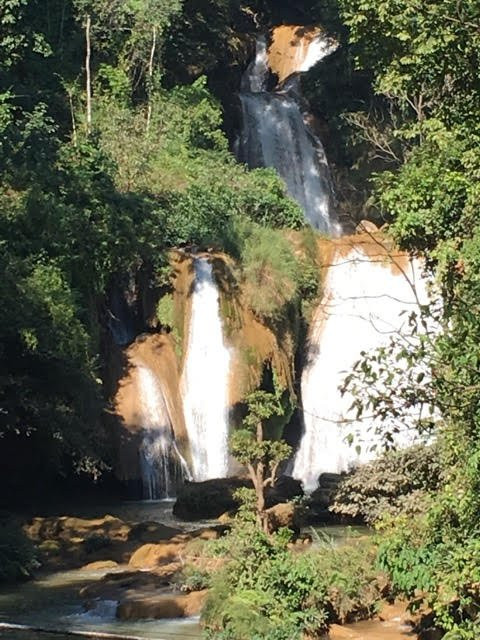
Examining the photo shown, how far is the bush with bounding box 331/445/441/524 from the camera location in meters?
14.0

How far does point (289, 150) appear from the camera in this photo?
40.9m

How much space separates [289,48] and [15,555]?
33823 mm

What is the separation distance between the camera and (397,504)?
15.5 metres

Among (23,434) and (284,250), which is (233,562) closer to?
(23,434)

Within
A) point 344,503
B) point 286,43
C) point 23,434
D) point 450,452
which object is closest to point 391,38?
point 450,452

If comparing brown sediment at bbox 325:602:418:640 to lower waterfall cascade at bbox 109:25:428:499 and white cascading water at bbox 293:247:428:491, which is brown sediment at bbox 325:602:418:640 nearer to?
lower waterfall cascade at bbox 109:25:428:499

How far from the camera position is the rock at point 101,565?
58.5 ft

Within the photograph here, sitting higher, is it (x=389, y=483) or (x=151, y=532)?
(x=389, y=483)

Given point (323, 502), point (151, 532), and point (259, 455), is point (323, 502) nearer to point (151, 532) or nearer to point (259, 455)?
point (151, 532)

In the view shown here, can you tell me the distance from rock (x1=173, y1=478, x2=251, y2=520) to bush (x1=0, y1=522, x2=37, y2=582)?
15.6ft

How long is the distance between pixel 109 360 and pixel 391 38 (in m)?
17.9

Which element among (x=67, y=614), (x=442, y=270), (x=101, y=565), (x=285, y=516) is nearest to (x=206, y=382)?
(x=285, y=516)

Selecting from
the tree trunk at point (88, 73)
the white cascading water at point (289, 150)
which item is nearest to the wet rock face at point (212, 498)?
the tree trunk at point (88, 73)

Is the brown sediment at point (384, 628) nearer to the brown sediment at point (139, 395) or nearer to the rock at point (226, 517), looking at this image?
the rock at point (226, 517)
